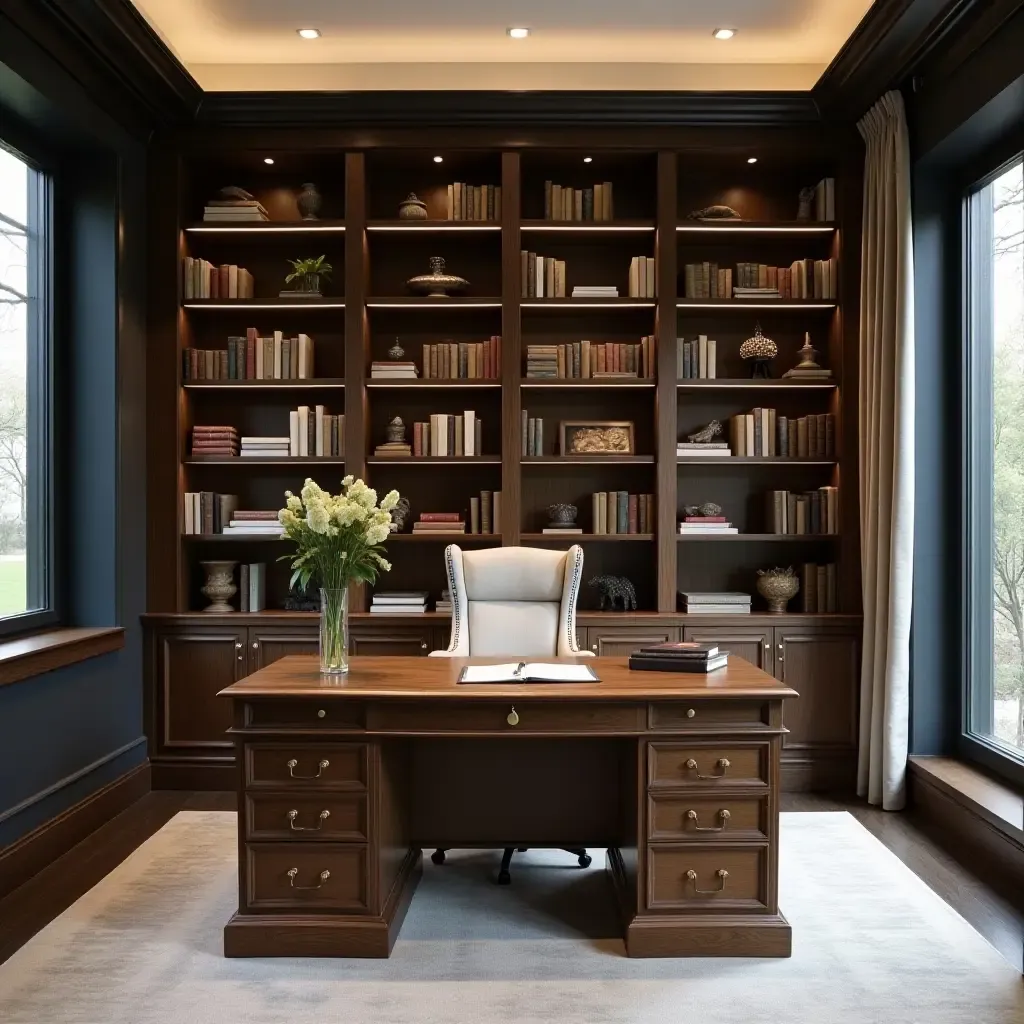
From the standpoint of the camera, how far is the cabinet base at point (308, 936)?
285cm

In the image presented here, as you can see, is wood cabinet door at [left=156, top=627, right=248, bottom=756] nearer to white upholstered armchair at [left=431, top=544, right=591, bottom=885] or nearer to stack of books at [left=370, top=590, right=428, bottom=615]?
stack of books at [left=370, top=590, right=428, bottom=615]

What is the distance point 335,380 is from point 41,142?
64.0 inches

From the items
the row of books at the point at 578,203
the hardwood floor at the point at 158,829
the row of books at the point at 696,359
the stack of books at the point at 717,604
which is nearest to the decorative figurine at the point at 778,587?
the stack of books at the point at 717,604

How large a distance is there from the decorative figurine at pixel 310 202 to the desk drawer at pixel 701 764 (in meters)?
3.34

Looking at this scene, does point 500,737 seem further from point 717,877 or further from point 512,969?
point 717,877

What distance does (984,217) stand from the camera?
4.27 metres

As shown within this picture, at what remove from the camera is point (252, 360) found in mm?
4914

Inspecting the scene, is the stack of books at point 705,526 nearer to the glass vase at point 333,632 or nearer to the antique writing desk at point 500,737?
the antique writing desk at point 500,737

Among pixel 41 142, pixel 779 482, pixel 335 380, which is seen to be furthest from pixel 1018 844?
pixel 41 142

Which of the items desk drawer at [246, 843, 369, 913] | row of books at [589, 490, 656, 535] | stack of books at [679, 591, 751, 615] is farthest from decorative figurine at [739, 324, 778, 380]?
desk drawer at [246, 843, 369, 913]

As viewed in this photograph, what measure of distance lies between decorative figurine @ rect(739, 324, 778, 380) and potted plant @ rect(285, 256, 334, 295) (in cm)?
214

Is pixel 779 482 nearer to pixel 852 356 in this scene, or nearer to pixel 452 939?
pixel 852 356

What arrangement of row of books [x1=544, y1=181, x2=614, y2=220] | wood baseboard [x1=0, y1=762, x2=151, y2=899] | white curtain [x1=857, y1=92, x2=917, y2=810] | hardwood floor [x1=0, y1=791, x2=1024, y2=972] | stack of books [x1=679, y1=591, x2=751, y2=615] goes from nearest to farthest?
hardwood floor [x1=0, y1=791, x2=1024, y2=972], wood baseboard [x1=0, y1=762, x2=151, y2=899], white curtain [x1=857, y1=92, x2=917, y2=810], stack of books [x1=679, y1=591, x2=751, y2=615], row of books [x1=544, y1=181, x2=614, y2=220]

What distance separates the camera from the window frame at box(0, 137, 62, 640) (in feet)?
13.9
